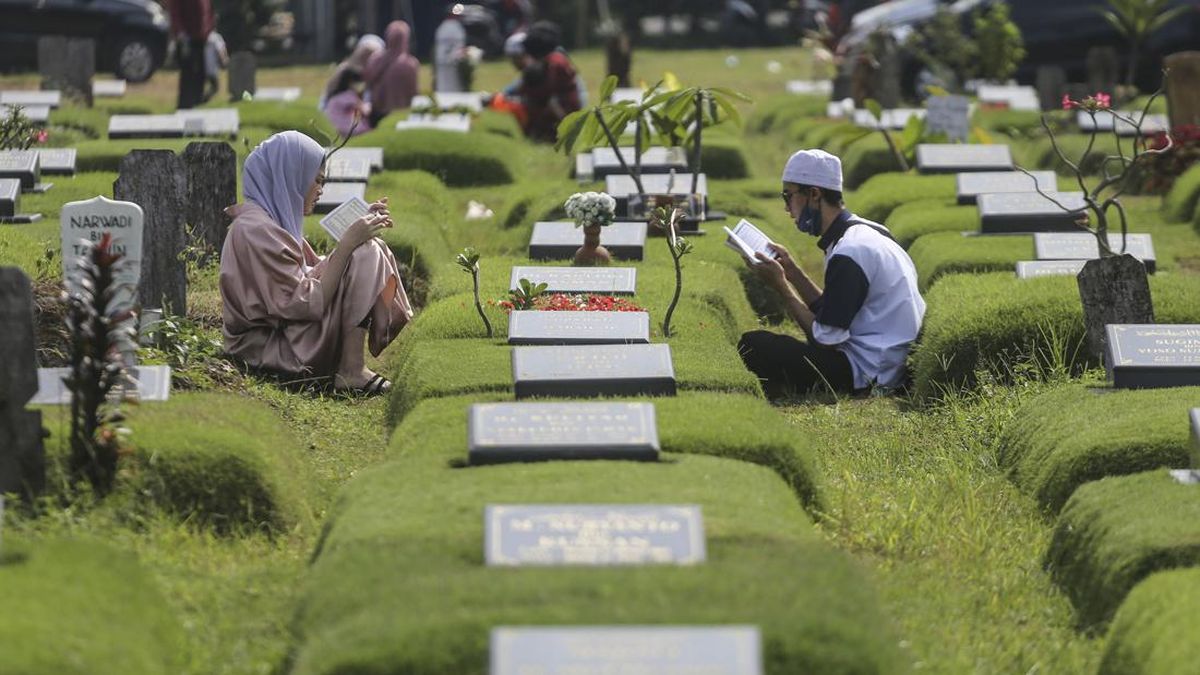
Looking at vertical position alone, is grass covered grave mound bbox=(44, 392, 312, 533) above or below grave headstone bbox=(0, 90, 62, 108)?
above

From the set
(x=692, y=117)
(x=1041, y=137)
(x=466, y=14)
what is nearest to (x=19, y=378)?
(x=692, y=117)

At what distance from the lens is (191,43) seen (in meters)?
20.1

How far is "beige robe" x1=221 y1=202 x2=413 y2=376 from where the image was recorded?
28.4 feet

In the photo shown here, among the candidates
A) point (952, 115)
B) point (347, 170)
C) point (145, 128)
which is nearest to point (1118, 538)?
point (347, 170)

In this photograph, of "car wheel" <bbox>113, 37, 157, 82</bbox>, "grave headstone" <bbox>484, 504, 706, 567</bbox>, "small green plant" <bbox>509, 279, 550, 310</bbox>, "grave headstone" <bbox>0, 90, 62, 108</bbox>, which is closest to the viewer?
"grave headstone" <bbox>484, 504, 706, 567</bbox>

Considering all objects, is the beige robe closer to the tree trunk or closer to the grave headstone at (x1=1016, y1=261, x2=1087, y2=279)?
the tree trunk

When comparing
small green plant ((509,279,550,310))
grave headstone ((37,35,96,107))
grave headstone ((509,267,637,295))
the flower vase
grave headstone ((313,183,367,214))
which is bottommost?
grave headstone ((37,35,96,107))

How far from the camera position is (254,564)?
20.4ft

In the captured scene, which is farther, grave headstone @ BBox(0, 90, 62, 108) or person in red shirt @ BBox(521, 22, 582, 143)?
person in red shirt @ BBox(521, 22, 582, 143)

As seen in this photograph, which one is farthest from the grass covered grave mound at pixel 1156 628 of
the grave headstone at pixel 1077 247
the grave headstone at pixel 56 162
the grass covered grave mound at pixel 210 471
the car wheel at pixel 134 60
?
the car wheel at pixel 134 60

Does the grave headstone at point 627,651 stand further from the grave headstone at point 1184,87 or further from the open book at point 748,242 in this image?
the grave headstone at point 1184,87

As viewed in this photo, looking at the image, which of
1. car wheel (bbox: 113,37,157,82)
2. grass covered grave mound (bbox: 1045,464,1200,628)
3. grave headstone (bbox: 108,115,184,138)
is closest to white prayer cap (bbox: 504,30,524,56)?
grave headstone (bbox: 108,115,184,138)

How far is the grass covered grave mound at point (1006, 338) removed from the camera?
348 inches

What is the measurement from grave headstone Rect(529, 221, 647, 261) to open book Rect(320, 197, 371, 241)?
202 centimetres
